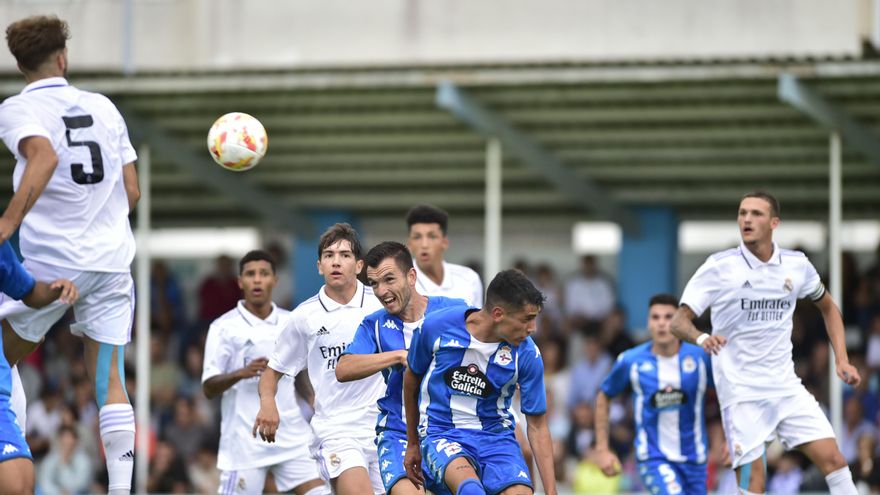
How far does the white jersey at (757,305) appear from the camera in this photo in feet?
37.7

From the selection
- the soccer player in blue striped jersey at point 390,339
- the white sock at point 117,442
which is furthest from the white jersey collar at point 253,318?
the white sock at point 117,442

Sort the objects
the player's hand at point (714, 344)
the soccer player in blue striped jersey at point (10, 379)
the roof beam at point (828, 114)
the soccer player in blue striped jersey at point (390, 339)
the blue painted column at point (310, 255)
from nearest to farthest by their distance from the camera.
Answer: the soccer player in blue striped jersey at point (10, 379), the soccer player in blue striped jersey at point (390, 339), the player's hand at point (714, 344), the roof beam at point (828, 114), the blue painted column at point (310, 255)

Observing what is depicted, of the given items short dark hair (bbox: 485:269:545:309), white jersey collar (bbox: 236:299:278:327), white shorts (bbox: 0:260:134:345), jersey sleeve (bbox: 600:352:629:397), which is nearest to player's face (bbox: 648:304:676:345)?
jersey sleeve (bbox: 600:352:629:397)

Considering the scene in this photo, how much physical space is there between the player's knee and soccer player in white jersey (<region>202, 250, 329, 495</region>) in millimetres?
3364

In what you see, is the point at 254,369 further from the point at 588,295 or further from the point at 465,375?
the point at 588,295

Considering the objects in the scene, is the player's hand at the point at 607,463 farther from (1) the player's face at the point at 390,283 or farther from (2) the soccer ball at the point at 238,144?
(2) the soccer ball at the point at 238,144

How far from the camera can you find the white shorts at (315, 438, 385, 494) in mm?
10117

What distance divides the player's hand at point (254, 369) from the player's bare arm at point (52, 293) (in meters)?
2.72

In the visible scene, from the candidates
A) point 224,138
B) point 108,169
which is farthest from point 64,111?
point 224,138

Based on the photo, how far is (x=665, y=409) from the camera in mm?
12898

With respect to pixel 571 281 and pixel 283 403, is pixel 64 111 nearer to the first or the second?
pixel 283 403

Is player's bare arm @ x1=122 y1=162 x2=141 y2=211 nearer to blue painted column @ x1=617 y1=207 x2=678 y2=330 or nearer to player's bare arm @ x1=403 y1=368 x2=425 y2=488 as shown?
player's bare arm @ x1=403 y1=368 x2=425 y2=488

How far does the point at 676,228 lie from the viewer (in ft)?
71.3

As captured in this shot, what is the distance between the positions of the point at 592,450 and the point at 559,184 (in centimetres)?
400
